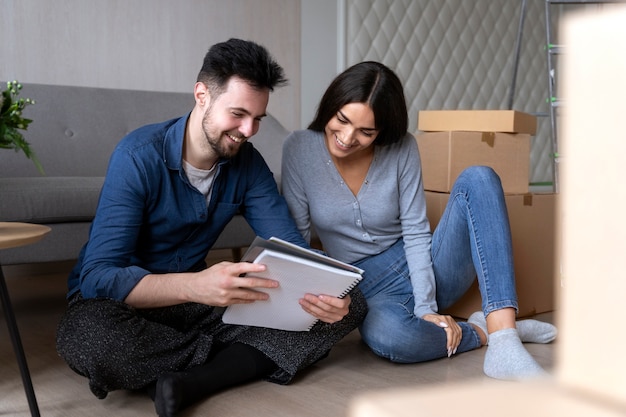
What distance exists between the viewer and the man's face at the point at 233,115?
1.83 metres

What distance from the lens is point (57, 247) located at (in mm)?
2568

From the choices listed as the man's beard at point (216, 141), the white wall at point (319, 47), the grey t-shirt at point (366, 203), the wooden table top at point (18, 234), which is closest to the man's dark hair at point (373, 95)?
the grey t-shirt at point (366, 203)

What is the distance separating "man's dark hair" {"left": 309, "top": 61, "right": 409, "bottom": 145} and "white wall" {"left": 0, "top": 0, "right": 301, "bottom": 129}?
1859 mm

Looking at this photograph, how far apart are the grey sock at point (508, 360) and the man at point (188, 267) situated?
1.26ft

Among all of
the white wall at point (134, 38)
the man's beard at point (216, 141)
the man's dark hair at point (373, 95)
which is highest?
the white wall at point (134, 38)

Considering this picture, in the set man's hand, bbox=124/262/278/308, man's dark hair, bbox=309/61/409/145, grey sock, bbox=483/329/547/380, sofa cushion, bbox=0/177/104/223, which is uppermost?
man's dark hair, bbox=309/61/409/145

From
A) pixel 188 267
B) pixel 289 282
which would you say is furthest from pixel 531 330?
pixel 188 267

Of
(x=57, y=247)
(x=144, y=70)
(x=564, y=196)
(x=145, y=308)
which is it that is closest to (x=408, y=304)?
A: (x=145, y=308)

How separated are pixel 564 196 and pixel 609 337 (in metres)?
0.12

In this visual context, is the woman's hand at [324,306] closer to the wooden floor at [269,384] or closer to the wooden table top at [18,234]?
the wooden floor at [269,384]

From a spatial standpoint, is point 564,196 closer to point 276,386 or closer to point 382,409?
point 382,409

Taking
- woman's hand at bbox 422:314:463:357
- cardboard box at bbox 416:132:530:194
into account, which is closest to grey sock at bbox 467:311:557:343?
woman's hand at bbox 422:314:463:357

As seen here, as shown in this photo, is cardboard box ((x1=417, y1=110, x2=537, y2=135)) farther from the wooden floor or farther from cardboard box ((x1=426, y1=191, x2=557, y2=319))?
the wooden floor

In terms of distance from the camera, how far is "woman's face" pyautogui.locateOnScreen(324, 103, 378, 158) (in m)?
2.08
